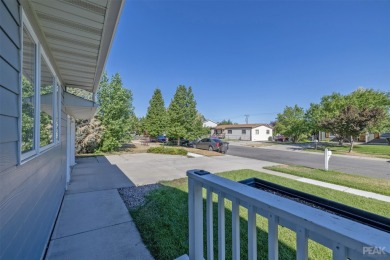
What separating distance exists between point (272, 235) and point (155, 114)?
29.9 meters

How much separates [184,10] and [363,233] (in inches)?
446

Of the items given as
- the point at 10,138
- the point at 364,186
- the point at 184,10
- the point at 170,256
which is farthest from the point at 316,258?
the point at 184,10

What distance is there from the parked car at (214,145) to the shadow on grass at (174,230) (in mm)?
12649

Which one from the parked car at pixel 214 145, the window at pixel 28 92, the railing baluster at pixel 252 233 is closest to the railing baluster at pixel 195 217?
the railing baluster at pixel 252 233

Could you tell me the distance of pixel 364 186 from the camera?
5.89 metres

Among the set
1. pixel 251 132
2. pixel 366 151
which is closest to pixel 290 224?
pixel 366 151

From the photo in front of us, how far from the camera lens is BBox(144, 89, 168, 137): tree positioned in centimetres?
2807

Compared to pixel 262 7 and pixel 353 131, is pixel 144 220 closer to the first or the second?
pixel 262 7

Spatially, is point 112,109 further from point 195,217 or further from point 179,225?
point 195,217

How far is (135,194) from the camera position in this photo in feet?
16.8

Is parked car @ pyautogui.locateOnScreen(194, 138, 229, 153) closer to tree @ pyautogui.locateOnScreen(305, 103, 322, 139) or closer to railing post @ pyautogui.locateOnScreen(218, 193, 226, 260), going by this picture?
tree @ pyautogui.locateOnScreen(305, 103, 322, 139)

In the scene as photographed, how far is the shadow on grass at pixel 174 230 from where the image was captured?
2.63m

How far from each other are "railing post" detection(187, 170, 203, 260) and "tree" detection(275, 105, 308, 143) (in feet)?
87.8

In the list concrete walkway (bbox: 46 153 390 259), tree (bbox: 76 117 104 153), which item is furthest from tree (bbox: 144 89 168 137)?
concrete walkway (bbox: 46 153 390 259)
